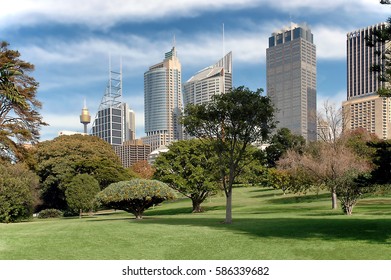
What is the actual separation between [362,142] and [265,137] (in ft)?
95.8

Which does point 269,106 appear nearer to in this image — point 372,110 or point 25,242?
point 25,242

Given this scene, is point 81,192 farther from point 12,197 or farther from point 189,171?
point 189,171

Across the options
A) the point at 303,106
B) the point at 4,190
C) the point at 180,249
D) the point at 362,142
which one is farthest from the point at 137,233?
the point at 303,106

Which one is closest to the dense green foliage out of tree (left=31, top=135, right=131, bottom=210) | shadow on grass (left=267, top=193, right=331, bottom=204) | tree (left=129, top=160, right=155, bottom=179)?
tree (left=31, top=135, right=131, bottom=210)

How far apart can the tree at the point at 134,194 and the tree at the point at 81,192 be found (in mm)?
22211

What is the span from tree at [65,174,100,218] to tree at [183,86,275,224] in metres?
26.1

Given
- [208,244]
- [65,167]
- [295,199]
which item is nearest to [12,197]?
[65,167]

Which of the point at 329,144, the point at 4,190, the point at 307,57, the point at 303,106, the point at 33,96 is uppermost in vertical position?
the point at 307,57

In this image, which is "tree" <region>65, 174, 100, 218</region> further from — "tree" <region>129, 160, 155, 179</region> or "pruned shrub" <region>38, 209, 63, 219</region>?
"tree" <region>129, 160, 155, 179</region>

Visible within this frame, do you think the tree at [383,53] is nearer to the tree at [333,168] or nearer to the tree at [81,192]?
the tree at [333,168]

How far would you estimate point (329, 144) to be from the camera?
40.3 metres

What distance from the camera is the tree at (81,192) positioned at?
46.4m

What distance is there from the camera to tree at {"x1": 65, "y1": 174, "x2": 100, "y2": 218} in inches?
1828

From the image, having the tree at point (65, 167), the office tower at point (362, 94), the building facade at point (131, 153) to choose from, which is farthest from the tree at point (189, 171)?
the building facade at point (131, 153)
